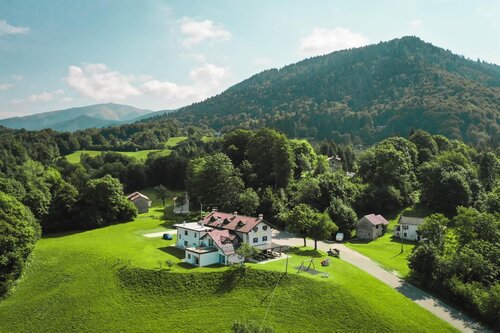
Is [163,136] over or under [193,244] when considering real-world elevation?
over

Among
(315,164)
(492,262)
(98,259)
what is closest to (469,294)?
(492,262)

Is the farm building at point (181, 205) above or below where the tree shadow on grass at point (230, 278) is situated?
above

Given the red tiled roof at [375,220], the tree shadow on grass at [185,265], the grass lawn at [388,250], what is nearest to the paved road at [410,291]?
the grass lawn at [388,250]

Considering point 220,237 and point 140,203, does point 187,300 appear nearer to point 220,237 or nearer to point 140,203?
point 220,237

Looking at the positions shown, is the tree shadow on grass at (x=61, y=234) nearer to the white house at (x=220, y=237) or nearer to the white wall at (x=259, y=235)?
the white house at (x=220, y=237)

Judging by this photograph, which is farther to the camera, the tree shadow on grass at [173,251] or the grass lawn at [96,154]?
the grass lawn at [96,154]

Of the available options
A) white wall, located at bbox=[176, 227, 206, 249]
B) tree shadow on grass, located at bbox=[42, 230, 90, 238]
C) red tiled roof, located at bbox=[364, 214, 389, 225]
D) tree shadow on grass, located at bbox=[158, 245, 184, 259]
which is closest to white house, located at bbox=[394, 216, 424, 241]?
red tiled roof, located at bbox=[364, 214, 389, 225]

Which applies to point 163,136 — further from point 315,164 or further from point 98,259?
point 98,259
